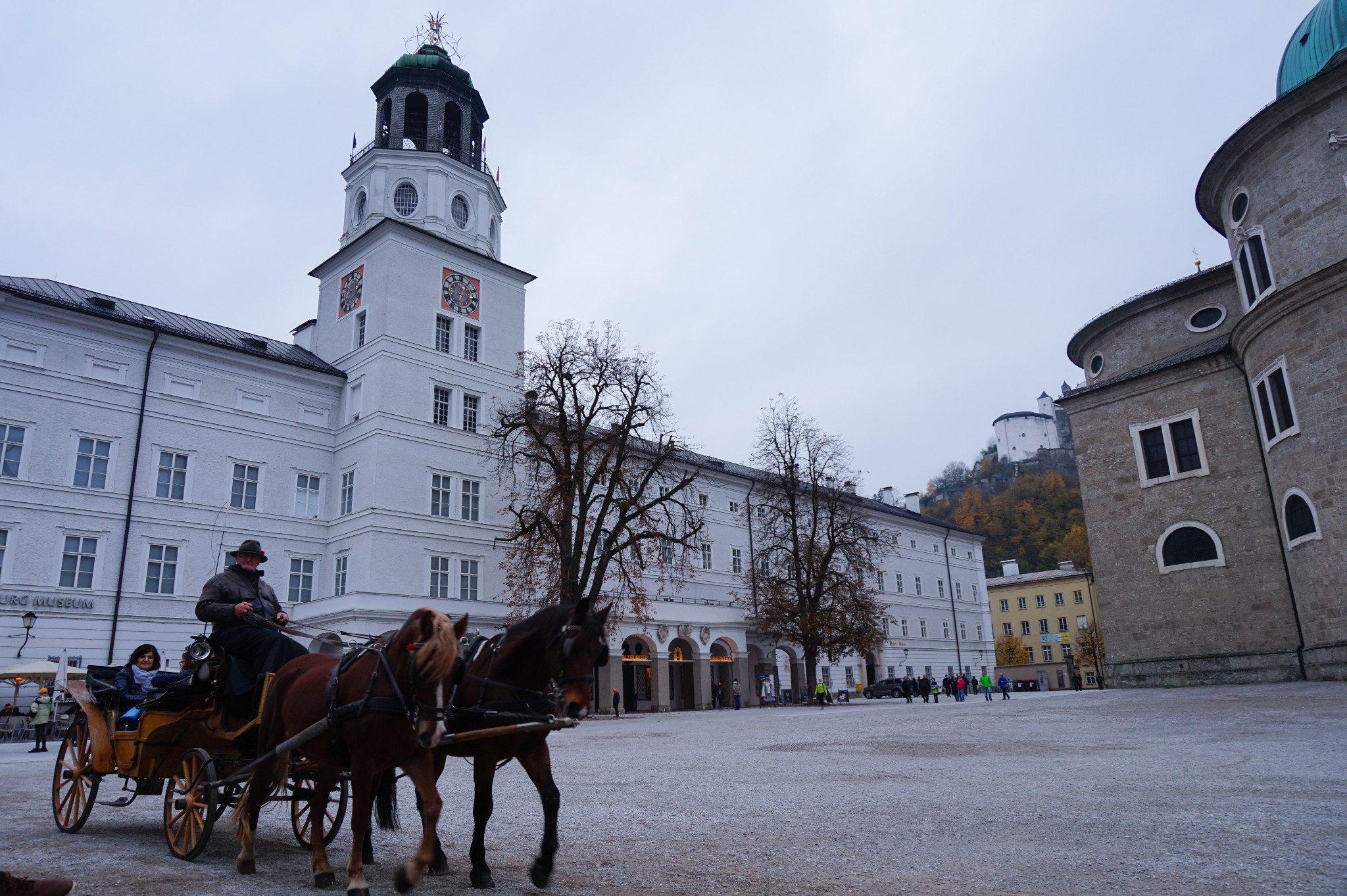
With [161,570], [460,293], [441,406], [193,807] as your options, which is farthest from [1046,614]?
[193,807]

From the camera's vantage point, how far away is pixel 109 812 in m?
9.67

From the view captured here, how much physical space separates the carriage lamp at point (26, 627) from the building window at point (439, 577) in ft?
45.4

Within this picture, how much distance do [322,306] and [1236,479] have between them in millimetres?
41530

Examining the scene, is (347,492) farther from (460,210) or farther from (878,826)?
(878,826)

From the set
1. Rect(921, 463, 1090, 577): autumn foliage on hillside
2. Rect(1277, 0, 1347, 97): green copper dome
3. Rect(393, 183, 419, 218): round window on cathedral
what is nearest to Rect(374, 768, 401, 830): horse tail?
Rect(1277, 0, 1347, 97): green copper dome

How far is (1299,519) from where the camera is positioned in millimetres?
28297

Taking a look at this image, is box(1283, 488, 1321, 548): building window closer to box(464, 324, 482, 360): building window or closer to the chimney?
box(464, 324, 482, 360): building window

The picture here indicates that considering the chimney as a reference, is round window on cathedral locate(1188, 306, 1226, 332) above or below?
below

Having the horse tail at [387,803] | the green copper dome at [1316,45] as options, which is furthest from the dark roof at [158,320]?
the green copper dome at [1316,45]

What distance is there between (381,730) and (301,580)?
113ft

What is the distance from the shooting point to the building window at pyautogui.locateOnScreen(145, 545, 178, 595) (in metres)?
32.2

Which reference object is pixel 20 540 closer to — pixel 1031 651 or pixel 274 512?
pixel 274 512

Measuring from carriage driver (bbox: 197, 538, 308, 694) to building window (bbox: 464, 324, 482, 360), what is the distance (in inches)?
1351

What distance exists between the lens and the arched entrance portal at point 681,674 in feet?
143
